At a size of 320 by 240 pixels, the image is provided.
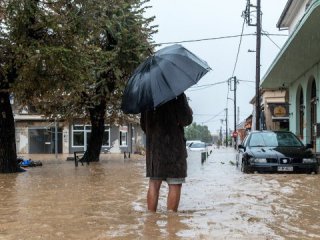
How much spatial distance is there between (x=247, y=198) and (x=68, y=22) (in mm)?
8656

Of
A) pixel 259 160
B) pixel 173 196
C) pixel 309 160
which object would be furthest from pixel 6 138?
pixel 173 196

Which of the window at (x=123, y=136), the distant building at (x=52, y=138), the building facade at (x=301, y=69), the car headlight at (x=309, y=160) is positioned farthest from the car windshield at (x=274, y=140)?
the window at (x=123, y=136)

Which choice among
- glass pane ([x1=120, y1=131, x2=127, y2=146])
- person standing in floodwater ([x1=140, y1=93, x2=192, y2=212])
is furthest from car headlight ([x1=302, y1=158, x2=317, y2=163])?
glass pane ([x1=120, y1=131, x2=127, y2=146])

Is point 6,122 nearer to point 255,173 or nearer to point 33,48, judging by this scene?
point 33,48

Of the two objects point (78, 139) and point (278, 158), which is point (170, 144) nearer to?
point (278, 158)

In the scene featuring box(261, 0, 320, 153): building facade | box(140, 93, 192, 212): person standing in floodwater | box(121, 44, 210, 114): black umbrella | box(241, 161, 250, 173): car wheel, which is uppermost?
box(261, 0, 320, 153): building facade

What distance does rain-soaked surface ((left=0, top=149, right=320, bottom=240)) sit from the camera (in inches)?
218

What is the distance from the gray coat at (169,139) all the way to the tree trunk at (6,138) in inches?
444

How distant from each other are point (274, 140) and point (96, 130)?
13570 mm

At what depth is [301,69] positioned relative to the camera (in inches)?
774

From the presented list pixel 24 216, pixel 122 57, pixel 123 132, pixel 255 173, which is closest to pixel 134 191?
pixel 24 216

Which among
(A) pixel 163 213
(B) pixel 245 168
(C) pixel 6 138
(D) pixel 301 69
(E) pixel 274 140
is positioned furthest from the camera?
(D) pixel 301 69

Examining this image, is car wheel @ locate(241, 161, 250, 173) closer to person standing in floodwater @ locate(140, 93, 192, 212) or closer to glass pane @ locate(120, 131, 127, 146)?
person standing in floodwater @ locate(140, 93, 192, 212)

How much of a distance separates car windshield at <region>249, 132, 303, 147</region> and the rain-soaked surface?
3.80m
